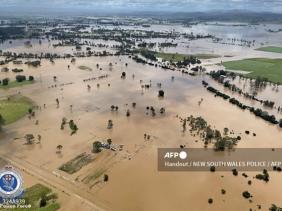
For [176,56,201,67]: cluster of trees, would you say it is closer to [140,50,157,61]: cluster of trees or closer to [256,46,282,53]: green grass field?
[140,50,157,61]: cluster of trees

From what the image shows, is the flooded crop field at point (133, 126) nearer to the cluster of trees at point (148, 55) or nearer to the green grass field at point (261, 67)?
the cluster of trees at point (148, 55)

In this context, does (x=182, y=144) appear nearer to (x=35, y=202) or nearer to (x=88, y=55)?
(x=35, y=202)

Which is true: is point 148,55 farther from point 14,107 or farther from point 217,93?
point 14,107

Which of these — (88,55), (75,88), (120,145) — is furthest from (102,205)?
(88,55)

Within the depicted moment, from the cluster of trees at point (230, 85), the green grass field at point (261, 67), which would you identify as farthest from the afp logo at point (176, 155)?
the green grass field at point (261, 67)

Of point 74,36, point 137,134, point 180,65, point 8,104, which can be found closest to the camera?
point 137,134
